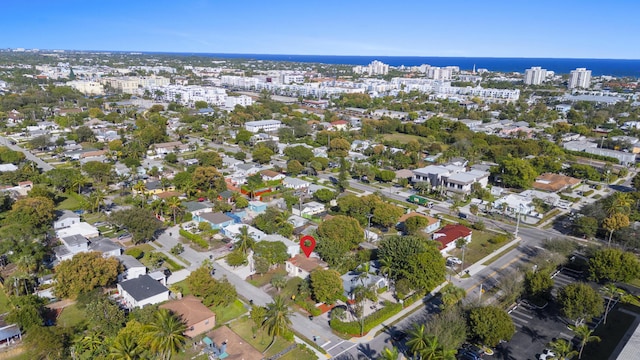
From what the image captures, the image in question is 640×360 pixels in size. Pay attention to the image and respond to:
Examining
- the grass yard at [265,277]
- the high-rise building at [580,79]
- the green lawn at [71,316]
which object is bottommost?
the green lawn at [71,316]

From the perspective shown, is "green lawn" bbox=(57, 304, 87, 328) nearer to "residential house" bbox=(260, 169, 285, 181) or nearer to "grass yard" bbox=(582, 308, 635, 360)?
"residential house" bbox=(260, 169, 285, 181)

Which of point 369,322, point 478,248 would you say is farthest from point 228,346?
point 478,248

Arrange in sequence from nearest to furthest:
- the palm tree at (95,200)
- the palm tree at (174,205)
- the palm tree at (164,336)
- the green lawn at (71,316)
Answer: the palm tree at (164,336)
the green lawn at (71,316)
the palm tree at (174,205)
the palm tree at (95,200)

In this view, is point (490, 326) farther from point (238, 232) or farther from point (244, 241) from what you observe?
point (238, 232)

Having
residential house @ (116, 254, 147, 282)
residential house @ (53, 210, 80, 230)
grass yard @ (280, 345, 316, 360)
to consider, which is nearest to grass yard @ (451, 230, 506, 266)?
grass yard @ (280, 345, 316, 360)

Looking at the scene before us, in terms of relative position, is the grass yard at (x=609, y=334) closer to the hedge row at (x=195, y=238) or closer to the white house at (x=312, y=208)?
the white house at (x=312, y=208)

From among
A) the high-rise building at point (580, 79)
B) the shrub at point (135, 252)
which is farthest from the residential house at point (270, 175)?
the high-rise building at point (580, 79)
